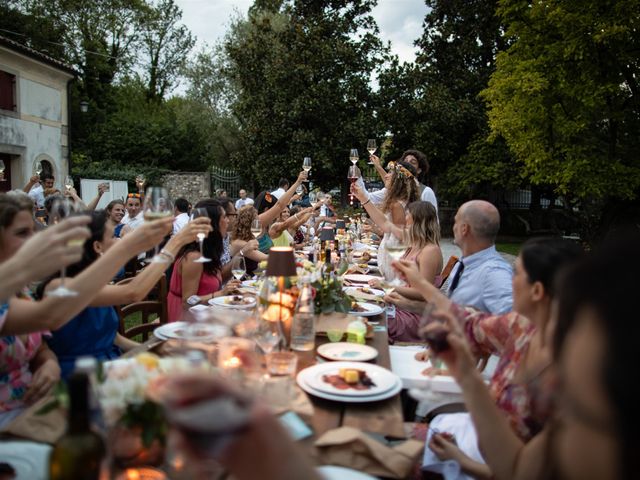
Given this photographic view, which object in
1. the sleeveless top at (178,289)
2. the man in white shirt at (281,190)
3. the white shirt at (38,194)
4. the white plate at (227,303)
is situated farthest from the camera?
the man in white shirt at (281,190)

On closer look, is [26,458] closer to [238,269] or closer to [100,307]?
[100,307]

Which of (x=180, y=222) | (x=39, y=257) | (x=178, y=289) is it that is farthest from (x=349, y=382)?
(x=180, y=222)

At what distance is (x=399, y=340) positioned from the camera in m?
4.14

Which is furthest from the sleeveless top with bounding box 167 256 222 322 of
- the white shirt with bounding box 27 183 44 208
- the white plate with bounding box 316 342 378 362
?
the white shirt with bounding box 27 183 44 208

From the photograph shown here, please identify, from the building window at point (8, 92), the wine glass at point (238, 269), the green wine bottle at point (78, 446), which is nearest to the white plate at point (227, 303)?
the wine glass at point (238, 269)

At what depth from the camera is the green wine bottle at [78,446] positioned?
Answer: 41.2 inches

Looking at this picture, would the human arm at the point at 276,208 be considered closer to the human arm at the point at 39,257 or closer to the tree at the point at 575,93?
the human arm at the point at 39,257

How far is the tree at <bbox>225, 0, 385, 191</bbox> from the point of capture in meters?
18.2

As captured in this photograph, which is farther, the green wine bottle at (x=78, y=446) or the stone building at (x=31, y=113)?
the stone building at (x=31, y=113)

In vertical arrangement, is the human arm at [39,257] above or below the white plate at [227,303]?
above

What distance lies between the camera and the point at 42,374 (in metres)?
2.18

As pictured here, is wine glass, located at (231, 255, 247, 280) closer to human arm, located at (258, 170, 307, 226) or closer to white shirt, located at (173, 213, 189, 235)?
human arm, located at (258, 170, 307, 226)

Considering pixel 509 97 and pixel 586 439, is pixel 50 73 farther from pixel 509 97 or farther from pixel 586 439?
pixel 586 439

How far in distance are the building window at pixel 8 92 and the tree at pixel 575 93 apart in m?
17.2
